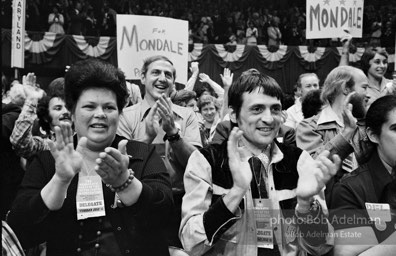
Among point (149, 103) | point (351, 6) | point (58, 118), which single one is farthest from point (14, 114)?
point (351, 6)

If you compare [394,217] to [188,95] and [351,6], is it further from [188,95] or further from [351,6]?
[351,6]

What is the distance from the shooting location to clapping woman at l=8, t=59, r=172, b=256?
2180 millimetres

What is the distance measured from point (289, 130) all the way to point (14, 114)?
1.71 meters

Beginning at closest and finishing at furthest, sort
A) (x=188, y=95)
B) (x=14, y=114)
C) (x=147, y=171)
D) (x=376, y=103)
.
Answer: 1. (x=147, y=171)
2. (x=376, y=103)
3. (x=14, y=114)
4. (x=188, y=95)

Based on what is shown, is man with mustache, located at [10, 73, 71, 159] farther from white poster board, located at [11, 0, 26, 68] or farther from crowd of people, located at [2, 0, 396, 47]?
crowd of people, located at [2, 0, 396, 47]

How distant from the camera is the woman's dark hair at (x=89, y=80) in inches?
94.9

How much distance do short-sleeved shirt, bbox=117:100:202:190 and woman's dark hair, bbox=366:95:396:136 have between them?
114cm

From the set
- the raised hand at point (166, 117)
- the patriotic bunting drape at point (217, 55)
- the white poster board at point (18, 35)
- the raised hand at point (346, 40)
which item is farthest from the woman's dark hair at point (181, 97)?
the patriotic bunting drape at point (217, 55)

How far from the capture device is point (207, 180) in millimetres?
2398

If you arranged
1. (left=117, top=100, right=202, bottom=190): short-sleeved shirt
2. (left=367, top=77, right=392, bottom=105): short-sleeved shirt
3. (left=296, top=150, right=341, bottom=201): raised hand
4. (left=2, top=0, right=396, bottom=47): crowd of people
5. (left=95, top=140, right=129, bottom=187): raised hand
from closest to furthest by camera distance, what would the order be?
1. (left=95, top=140, right=129, bottom=187): raised hand
2. (left=296, top=150, right=341, bottom=201): raised hand
3. (left=117, top=100, right=202, bottom=190): short-sleeved shirt
4. (left=367, top=77, right=392, bottom=105): short-sleeved shirt
5. (left=2, top=0, right=396, bottom=47): crowd of people

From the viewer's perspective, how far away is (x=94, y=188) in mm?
2332

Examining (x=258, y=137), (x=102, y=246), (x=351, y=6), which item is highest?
Result: (x=351, y=6)

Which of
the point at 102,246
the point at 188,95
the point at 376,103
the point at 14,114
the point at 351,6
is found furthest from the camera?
the point at 351,6

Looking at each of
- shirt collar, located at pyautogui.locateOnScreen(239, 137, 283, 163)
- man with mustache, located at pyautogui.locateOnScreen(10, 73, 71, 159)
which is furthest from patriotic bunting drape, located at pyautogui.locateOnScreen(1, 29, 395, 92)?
shirt collar, located at pyautogui.locateOnScreen(239, 137, 283, 163)
